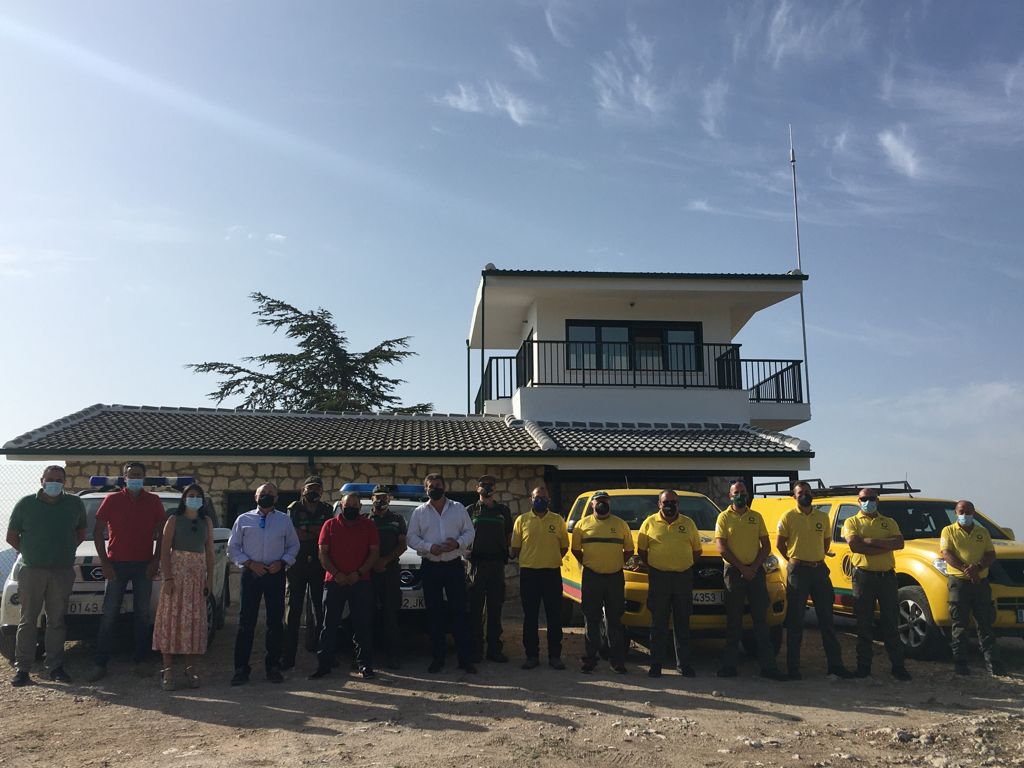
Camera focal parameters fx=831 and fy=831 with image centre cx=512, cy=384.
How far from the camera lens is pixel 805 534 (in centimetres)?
802

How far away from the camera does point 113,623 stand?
25.6 ft

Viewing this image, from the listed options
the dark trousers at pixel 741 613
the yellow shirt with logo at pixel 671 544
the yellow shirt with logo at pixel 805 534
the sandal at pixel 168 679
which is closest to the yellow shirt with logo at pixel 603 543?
the yellow shirt with logo at pixel 671 544

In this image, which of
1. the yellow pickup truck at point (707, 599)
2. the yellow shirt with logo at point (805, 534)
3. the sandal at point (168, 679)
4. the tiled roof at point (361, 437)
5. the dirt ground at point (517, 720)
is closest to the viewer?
the dirt ground at point (517, 720)

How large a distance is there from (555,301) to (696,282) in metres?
3.19

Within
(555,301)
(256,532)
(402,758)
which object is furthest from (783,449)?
(402,758)

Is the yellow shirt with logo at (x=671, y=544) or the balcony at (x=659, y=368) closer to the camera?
the yellow shirt with logo at (x=671, y=544)

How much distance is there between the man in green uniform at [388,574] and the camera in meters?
8.09

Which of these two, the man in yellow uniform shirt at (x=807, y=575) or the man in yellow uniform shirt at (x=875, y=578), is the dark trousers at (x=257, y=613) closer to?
the man in yellow uniform shirt at (x=807, y=575)

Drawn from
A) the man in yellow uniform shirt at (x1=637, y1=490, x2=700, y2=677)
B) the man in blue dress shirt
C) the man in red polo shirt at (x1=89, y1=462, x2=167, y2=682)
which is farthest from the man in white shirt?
the man in red polo shirt at (x1=89, y1=462, x2=167, y2=682)

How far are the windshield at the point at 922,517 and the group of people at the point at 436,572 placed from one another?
165cm

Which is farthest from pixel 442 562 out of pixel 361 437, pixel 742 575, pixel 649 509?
pixel 361 437

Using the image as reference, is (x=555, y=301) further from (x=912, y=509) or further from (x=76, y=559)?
(x=76, y=559)

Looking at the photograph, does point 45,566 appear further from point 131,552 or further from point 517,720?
point 517,720

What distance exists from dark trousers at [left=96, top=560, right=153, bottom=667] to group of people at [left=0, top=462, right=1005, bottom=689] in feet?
0.04
